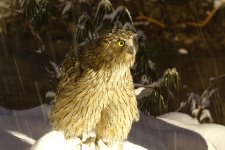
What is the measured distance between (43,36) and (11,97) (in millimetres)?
1036

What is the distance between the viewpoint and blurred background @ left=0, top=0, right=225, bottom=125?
7867 mm

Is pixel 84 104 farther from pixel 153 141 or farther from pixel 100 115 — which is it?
pixel 153 141

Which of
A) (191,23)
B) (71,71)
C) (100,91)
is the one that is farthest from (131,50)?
(191,23)

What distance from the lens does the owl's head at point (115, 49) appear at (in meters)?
4.02

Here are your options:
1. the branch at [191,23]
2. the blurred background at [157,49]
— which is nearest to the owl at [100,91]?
the blurred background at [157,49]

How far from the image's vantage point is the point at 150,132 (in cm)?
613

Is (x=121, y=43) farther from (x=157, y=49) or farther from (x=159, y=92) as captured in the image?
(x=157, y=49)

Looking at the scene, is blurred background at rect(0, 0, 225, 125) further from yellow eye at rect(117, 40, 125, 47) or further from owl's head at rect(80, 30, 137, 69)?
yellow eye at rect(117, 40, 125, 47)

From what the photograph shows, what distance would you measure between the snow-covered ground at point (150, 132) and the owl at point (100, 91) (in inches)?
21.5

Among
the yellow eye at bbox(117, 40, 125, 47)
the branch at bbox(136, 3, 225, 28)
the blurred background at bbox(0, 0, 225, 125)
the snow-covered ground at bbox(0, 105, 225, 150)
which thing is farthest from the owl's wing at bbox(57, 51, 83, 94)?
the branch at bbox(136, 3, 225, 28)

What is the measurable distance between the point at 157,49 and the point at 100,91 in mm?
4047

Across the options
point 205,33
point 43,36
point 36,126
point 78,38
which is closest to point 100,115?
point 36,126

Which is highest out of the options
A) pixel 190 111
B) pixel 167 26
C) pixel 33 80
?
pixel 167 26

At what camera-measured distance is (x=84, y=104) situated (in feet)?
14.4
